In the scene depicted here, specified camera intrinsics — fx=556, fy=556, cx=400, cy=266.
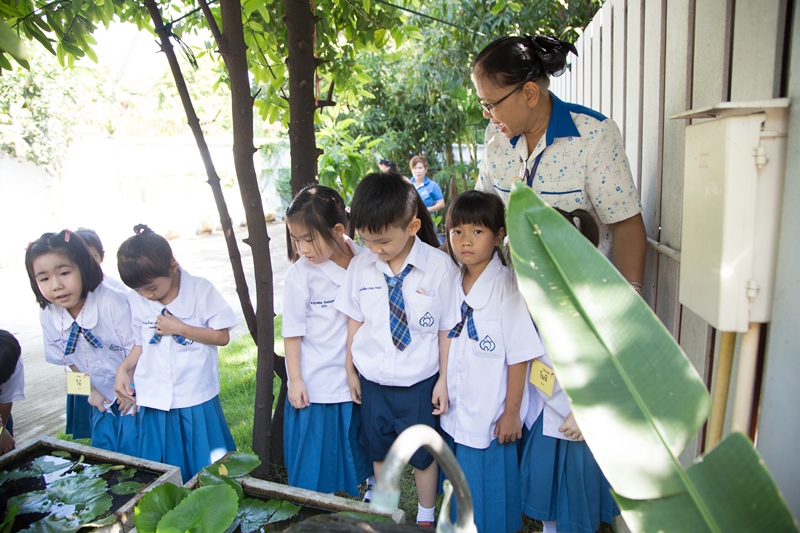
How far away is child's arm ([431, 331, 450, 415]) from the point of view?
1963mm

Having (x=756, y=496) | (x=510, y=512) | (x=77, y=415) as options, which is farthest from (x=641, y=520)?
(x=77, y=415)

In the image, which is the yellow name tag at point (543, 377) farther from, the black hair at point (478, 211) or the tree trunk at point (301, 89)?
the tree trunk at point (301, 89)

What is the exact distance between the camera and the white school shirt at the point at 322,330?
6.99 ft

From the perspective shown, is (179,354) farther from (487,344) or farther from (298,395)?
(487,344)

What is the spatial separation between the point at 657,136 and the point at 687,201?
936 mm

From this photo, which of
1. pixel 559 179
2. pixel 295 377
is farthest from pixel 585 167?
pixel 295 377

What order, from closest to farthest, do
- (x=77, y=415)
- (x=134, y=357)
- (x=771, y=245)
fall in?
(x=771, y=245) → (x=134, y=357) → (x=77, y=415)

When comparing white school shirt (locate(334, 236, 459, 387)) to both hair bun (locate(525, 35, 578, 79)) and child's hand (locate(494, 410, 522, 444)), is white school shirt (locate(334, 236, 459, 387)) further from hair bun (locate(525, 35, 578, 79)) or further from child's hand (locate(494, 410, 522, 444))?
hair bun (locate(525, 35, 578, 79))

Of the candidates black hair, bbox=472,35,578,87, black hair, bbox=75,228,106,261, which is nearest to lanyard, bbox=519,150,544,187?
black hair, bbox=472,35,578,87

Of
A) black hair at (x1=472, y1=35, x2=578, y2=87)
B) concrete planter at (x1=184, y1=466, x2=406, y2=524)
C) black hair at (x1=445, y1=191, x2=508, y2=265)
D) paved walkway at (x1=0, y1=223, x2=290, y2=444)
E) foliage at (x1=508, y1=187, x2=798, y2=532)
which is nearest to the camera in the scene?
foliage at (x1=508, y1=187, x2=798, y2=532)

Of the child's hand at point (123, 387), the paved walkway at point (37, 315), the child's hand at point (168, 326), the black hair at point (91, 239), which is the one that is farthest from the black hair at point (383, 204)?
the paved walkway at point (37, 315)

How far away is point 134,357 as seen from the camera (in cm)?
232

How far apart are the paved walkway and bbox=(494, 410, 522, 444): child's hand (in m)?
2.34

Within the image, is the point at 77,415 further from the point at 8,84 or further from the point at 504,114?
the point at 8,84
